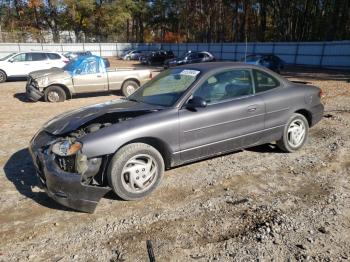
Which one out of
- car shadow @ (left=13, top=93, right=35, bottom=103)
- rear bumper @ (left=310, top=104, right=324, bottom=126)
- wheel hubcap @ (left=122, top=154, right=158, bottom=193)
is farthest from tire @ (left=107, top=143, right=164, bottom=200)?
car shadow @ (left=13, top=93, right=35, bottom=103)

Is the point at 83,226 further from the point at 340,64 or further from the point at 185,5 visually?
the point at 185,5

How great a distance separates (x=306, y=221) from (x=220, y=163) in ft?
5.96

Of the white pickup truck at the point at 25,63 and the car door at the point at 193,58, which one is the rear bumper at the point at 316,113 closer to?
the white pickup truck at the point at 25,63

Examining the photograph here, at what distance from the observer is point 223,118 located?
15.0 feet

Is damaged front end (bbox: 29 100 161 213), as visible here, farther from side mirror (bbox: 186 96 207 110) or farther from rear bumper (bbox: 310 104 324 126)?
rear bumper (bbox: 310 104 324 126)

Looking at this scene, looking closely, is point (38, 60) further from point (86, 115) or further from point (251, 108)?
point (251, 108)

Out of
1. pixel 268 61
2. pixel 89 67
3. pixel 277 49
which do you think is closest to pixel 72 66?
pixel 89 67

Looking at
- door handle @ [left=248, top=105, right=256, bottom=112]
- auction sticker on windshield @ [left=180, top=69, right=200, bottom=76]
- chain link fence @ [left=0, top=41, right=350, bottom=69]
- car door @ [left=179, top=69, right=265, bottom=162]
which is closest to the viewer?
car door @ [left=179, top=69, right=265, bottom=162]

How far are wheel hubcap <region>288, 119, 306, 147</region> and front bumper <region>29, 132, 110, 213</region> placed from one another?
3244 mm

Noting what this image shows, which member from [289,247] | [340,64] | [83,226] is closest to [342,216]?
[289,247]

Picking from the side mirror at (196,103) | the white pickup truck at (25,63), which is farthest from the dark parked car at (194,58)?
the side mirror at (196,103)

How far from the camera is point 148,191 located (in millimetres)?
4113

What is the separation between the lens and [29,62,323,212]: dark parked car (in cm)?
366

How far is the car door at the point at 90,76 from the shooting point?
446 inches
